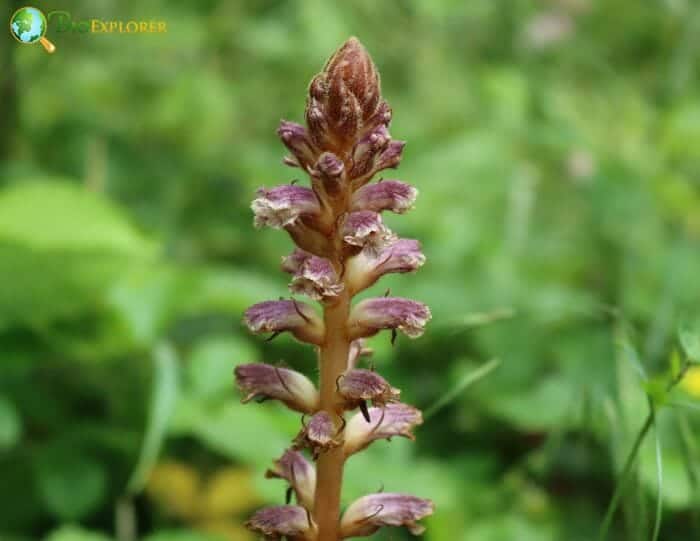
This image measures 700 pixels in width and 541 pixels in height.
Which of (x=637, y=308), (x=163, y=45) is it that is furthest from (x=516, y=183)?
(x=163, y=45)

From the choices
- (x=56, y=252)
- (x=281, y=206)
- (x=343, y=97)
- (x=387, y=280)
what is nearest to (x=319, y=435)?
(x=281, y=206)

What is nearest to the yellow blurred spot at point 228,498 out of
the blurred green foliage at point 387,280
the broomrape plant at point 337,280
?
the blurred green foliage at point 387,280

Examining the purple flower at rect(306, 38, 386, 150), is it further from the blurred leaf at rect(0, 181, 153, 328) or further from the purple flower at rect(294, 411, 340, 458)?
the blurred leaf at rect(0, 181, 153, 328)

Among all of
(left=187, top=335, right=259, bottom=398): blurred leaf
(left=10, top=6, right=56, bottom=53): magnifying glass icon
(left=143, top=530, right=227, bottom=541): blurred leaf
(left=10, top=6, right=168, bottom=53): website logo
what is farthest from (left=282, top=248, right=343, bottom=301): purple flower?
(left=10, top=6, right=56, bottom=53): magnifying glass icon

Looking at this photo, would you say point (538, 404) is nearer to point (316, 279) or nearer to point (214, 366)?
point (214, 366)

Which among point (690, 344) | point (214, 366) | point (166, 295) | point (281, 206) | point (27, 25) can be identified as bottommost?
point (690, 344)

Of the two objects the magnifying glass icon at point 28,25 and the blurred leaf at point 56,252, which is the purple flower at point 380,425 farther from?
the magnifying glass icon at point 28,25
